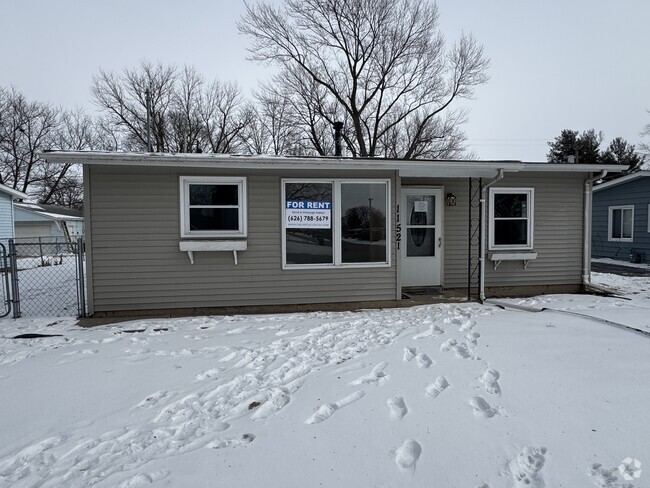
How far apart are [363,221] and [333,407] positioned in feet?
13.3

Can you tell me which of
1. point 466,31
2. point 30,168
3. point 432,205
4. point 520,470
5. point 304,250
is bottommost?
point 520,470

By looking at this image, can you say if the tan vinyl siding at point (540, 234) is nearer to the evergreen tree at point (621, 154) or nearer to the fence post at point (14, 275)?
the fence post at point (14, 275)

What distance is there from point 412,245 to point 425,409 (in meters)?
4.93

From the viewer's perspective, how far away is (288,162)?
241 inches

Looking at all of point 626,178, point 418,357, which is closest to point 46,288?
point 418,357

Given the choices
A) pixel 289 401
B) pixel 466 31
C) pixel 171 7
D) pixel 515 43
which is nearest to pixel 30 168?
pixel 171 7

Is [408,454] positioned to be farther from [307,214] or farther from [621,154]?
[621,154]

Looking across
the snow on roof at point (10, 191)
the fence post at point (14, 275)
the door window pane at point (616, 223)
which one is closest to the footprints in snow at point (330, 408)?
the fence post at point (14, 275)

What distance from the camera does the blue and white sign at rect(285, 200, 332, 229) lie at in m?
6.54

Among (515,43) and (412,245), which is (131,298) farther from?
(515,43)

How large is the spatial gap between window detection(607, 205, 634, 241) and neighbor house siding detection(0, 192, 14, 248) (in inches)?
957

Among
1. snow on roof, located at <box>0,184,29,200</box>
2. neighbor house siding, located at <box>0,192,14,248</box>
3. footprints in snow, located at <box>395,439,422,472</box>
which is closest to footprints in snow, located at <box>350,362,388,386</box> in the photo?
footprints in snow, located at <box>395,439,422,472</box>

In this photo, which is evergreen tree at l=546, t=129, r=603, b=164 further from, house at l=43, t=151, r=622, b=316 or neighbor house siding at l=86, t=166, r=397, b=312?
neighbor house siding at l=86, t=166, r=397, b=312

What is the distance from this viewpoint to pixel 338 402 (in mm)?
3158
